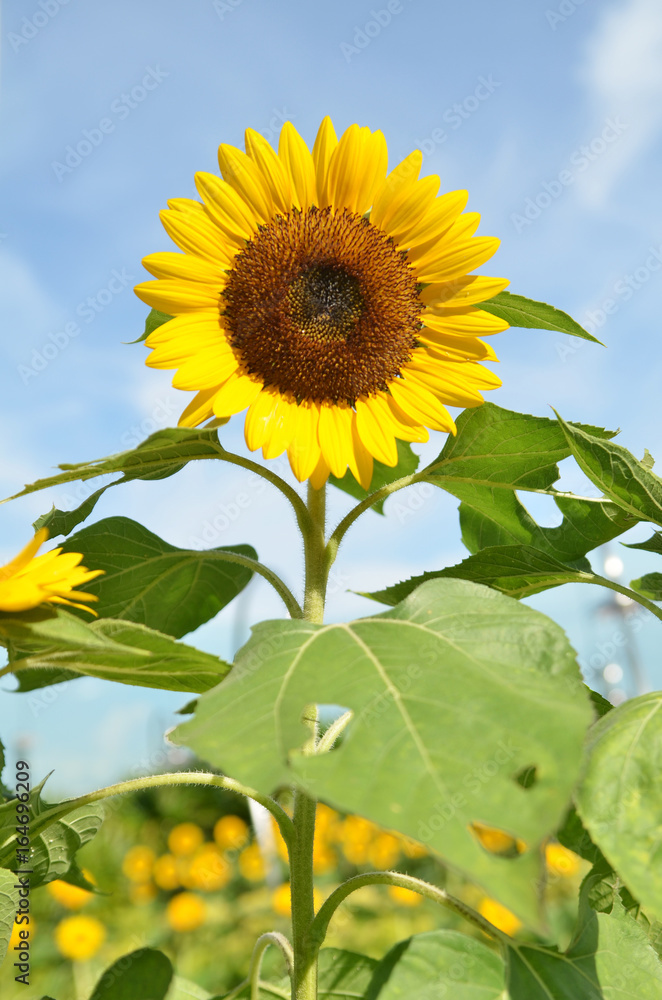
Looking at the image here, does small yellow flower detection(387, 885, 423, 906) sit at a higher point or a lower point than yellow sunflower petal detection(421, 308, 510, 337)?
lower

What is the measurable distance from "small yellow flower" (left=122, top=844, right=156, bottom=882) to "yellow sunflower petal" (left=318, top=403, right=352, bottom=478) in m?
3.67

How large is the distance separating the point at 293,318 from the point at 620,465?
486 millimetres

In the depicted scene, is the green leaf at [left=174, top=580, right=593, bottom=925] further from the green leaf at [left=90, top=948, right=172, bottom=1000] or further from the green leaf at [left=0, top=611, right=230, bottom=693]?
the green leaf at [left=90, top=948, right=172, bottom=1000]

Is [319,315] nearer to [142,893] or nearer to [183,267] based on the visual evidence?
[183,267]

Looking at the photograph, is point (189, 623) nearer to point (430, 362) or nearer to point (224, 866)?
point (430, 362)

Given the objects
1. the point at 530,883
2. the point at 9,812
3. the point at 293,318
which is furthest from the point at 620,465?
the point at 9,812

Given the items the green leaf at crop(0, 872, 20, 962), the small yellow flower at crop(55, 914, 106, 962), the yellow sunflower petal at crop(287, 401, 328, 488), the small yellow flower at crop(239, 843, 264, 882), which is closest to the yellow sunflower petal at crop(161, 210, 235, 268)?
the yellow sunflower petal at crop(287, 401, 328, 488)

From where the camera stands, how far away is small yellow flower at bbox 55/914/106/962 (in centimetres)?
294

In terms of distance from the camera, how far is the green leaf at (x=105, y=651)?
2.40 ft

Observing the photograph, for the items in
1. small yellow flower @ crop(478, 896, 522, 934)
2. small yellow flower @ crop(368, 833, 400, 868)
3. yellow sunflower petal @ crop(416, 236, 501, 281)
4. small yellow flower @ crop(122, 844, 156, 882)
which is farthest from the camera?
small yellow flower @ crop(122, 844, 156, 882)

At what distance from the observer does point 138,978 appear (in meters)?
1.21

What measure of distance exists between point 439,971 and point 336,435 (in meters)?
0.63

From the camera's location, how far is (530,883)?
0.50m

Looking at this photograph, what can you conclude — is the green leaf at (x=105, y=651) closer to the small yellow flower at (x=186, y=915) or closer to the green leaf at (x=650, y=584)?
the green leaf at (x=650, y=584)
